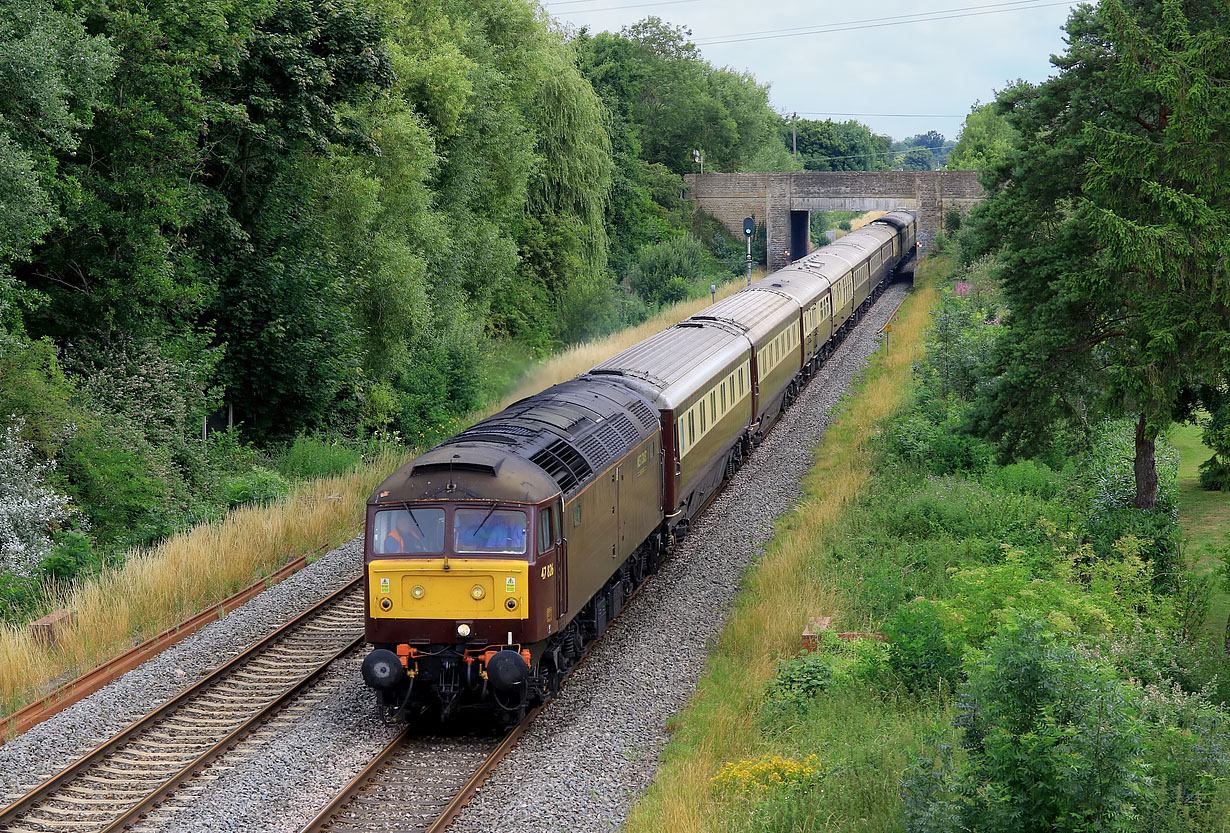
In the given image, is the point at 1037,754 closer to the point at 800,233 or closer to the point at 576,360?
the point at 576,360

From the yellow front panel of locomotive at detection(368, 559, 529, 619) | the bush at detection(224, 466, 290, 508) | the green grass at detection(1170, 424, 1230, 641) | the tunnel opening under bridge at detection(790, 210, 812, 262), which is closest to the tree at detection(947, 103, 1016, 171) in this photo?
the tunnel opening under bridge at detection(790, 210, 812, 262)

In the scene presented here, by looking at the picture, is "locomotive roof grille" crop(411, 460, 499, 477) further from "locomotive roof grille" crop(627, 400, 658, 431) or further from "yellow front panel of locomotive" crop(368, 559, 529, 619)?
"locomotive roof grille" crop(627, 400, 658, 431)

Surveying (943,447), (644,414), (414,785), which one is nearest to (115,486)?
(644,414)

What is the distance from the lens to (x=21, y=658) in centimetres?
1329

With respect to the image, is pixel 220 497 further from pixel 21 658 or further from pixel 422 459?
pixel 422 459

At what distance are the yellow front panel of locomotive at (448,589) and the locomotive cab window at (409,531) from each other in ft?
0.51

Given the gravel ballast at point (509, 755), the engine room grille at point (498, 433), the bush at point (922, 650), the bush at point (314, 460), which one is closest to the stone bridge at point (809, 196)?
the bush at point (314, 460)

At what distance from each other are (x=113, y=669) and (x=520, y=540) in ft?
18.7

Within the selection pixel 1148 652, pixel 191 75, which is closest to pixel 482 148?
pixel 191 75

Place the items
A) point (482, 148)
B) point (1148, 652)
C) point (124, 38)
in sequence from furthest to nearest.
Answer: point (482, 148)
point (124, 38)
point (1148, 652)

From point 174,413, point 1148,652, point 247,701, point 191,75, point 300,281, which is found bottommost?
point 247,701

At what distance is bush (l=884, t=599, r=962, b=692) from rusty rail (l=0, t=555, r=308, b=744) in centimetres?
908

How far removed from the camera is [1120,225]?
1455 cm

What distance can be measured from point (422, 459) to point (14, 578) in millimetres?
6868
